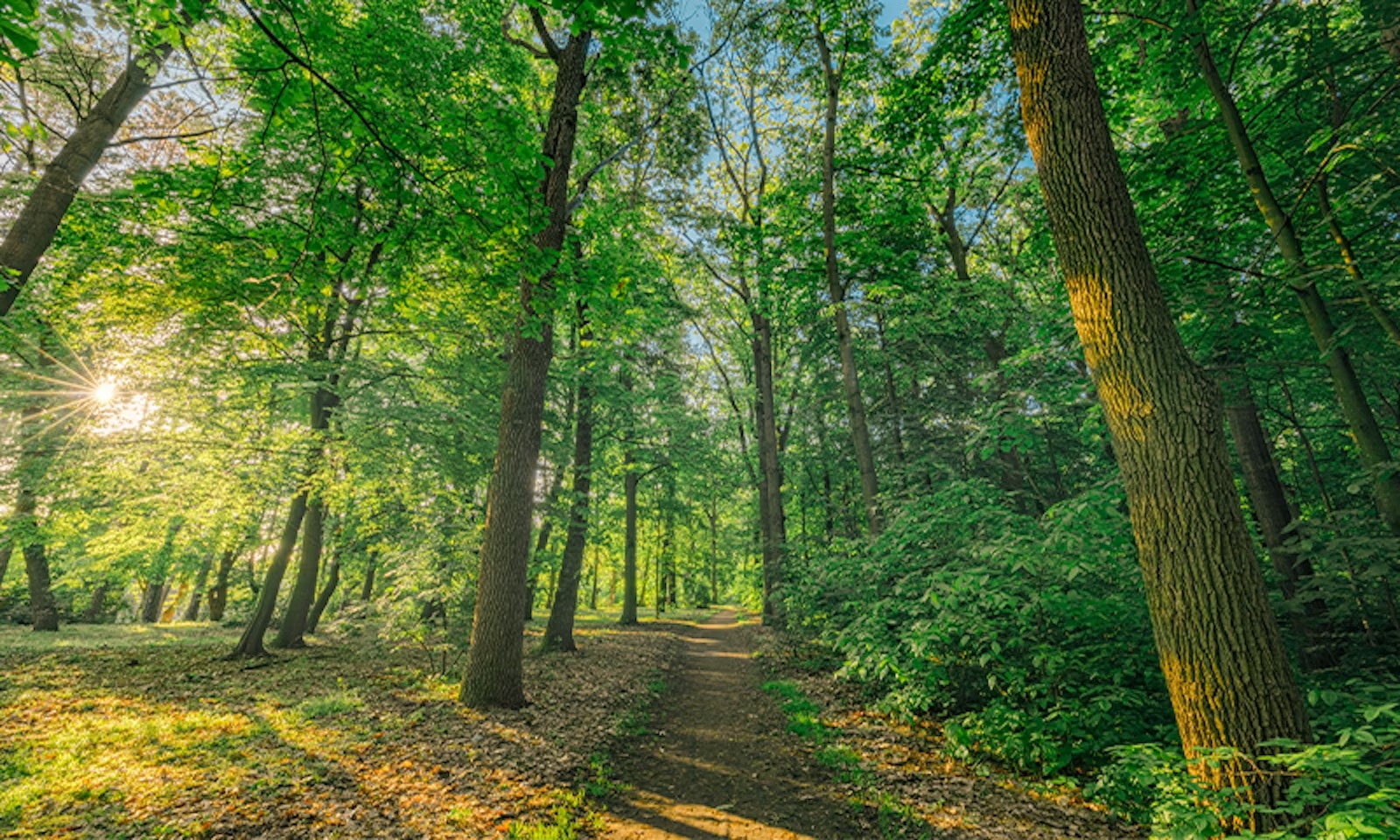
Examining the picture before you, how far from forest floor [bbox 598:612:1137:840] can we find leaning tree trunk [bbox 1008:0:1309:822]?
1.86 meters

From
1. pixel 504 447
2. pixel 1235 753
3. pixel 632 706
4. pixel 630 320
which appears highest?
pixel 630 320

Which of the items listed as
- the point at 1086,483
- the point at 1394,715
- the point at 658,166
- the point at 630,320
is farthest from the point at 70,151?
the point at 1086,483

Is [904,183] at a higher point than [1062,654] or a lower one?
higher

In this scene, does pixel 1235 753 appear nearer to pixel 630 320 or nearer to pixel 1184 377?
pixel 1184 377

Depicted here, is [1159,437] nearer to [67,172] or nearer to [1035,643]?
[1035,643]

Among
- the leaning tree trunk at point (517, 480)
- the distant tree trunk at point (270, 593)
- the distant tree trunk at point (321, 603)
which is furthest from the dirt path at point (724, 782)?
the distant tree trunk at point (321, 603)

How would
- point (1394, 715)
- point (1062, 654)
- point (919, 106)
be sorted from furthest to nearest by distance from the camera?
point (919, 106)
point (1062, 654)
point (1394, 715)

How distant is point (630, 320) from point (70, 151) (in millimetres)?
9356

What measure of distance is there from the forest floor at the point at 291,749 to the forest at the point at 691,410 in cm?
7

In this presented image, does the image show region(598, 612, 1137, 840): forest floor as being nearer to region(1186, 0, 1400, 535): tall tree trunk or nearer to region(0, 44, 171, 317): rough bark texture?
region(1186, 0, 1400, 535): tall tree trunk

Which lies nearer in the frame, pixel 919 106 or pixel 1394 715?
pixel 1394 715

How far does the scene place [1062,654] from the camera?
16.6 feet

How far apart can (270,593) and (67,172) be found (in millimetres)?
8454

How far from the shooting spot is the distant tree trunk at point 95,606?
68.5 ft
